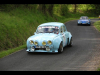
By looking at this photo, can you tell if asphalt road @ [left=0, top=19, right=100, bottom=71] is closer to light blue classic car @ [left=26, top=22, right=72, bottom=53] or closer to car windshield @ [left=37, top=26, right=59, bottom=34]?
light blue classic car @ [left=26, top=22, right=72, bottom=53]

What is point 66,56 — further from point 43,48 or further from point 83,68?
point 83,68

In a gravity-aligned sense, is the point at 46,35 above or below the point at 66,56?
above

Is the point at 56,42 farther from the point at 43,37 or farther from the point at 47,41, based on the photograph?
the point at 43,37

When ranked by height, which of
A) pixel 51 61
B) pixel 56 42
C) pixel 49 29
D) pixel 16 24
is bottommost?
pixel 51 61

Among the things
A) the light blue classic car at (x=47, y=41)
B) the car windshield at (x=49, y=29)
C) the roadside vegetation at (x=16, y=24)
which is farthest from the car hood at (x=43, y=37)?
the roadside vegetation at (x=16, y=24)

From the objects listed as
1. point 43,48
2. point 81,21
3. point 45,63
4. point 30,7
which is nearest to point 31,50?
point 43,48

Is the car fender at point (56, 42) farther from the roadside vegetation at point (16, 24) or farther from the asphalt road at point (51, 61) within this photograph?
the roadside vegetation at point (16, 24)

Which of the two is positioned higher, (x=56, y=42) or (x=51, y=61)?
(x=56, y=42)

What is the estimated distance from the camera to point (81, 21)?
3669cm

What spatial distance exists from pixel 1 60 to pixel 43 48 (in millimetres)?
2444

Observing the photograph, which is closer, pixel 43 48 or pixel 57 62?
pixel 57 62

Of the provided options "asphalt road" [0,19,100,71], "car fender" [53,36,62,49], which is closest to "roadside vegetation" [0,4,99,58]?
"asphalt road" [0,19,100,71]

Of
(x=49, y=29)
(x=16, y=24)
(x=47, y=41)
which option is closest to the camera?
(x=47, y=41)

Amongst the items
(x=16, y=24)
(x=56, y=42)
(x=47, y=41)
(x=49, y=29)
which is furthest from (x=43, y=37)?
(x=16, y=24)
